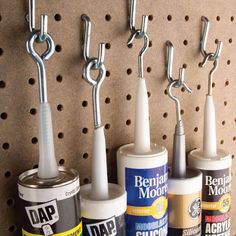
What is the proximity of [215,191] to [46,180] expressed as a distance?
31cm

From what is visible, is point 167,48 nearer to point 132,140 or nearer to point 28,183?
point 132,140

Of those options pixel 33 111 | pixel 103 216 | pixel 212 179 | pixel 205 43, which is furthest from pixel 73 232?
pixel 205 43

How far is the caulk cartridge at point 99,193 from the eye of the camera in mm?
505

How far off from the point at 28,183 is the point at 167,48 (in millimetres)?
332

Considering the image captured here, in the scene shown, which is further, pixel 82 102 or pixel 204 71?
pixel 204 71

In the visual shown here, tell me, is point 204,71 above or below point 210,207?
above

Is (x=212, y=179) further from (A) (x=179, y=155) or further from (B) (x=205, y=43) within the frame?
(B) (x=205, y=43)

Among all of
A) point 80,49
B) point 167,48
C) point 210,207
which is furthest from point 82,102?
point 210,207

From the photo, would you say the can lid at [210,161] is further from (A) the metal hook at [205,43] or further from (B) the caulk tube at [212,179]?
(A) the metal hook at [205,43]

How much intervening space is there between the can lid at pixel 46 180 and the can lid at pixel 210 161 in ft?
0.81

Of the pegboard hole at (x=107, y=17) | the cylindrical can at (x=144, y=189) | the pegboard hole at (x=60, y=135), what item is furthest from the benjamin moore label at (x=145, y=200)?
the pegboard hole at (x=107, y=17)

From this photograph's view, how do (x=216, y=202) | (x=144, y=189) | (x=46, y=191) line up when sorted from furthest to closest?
1. (x=216, y=202)
2. (x=144, y=189)
3. (x=46, y=191)

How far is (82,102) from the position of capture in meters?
0.56

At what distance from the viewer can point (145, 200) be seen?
55 cm
